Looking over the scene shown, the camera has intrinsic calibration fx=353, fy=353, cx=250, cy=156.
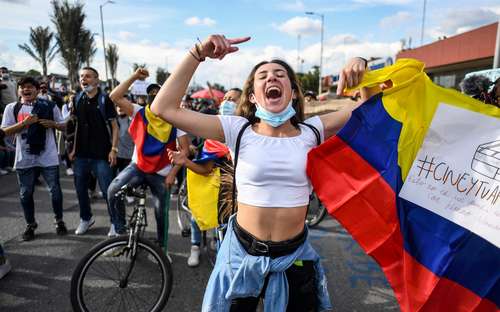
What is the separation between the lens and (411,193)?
191 cm

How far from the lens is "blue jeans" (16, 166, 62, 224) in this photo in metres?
4.59

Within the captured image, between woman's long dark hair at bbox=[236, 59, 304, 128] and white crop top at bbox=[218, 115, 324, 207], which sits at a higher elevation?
woman's long dark hair at bbox=[236, 59, 304, 128]

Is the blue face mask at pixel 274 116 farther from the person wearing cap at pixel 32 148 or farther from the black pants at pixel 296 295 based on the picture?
the person wearing cap at pixel 32 148

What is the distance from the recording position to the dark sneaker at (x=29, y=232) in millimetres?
4602

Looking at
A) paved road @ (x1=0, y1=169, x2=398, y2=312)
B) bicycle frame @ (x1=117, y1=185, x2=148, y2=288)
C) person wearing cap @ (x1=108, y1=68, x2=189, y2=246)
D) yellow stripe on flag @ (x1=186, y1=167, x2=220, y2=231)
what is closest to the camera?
bicycle frame @ (x1=117, y1=185, x2=148, y2=288)

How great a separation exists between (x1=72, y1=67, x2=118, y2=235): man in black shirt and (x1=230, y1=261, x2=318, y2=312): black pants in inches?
Result: 128

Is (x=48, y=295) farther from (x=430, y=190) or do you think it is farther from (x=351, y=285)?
(x=430, y=190)

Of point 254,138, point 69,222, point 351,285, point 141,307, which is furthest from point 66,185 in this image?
point 254,138

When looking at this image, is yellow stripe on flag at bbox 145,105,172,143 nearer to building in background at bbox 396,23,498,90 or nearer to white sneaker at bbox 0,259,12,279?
white sneaker at bbox 0,259,12,279

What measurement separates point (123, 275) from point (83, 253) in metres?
1.37

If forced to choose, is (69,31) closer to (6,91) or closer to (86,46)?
(86,46)

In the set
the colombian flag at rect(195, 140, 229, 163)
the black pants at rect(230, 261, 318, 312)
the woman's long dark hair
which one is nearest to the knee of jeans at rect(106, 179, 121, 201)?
the colombian flag at rect(195, 140, 229, 163)

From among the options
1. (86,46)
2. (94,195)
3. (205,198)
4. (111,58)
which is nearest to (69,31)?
(86,46)

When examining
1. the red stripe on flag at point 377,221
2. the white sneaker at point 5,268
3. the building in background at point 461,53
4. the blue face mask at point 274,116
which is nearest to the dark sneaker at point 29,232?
the white sneaker at point 5,268
